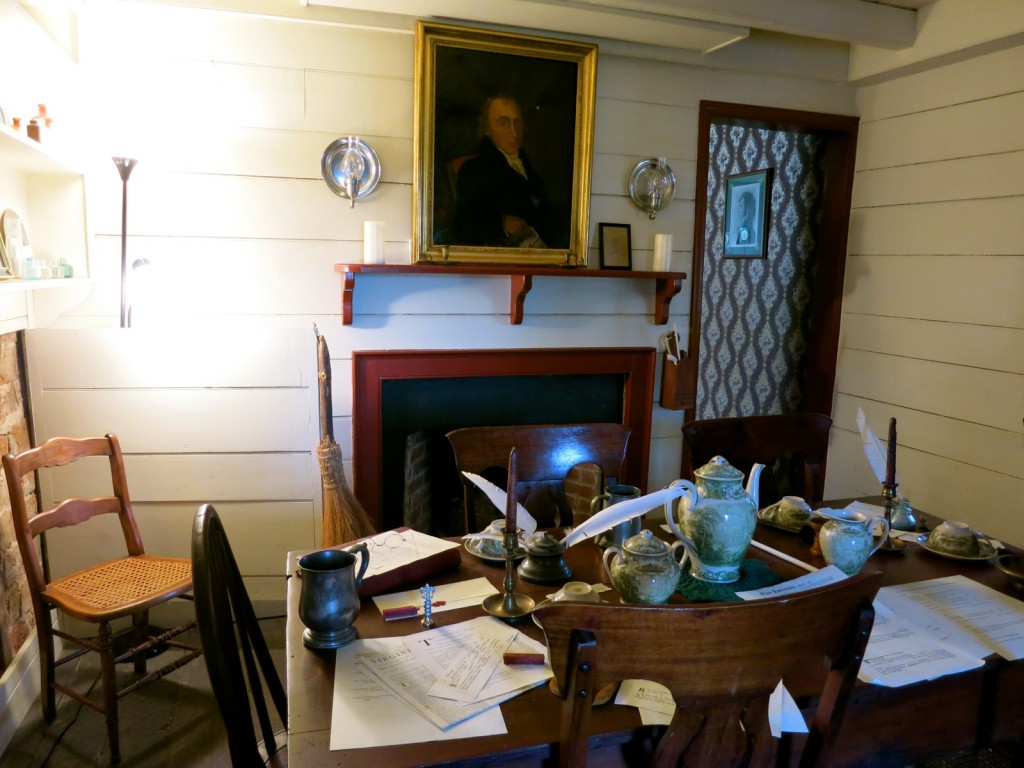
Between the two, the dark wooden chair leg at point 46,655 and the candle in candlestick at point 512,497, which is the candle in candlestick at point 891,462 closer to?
the candle in candlestick at point 512,497

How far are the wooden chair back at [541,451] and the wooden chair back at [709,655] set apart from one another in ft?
3.27

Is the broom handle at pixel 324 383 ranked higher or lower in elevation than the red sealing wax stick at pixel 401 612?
higher

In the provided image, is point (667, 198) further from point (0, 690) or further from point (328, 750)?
point (0, 690)

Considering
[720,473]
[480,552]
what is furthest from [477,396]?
[720,473]

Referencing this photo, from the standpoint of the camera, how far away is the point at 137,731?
193 cm

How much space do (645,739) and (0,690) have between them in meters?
1.80

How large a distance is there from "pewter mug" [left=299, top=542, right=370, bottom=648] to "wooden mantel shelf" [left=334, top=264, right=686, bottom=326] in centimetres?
126

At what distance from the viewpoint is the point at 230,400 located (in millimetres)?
2330

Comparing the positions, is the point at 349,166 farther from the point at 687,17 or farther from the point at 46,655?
the point at 46,655

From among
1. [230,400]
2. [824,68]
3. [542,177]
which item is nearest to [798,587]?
[542,177]

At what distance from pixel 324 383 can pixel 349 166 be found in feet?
2.34

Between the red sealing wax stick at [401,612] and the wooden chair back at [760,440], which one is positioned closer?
the red sealing wax stick at [401,612]

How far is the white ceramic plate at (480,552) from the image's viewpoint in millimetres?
1454

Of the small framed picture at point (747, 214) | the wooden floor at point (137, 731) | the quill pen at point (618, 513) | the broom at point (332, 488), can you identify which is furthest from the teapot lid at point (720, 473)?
the small framed picture at point (747, 214)
